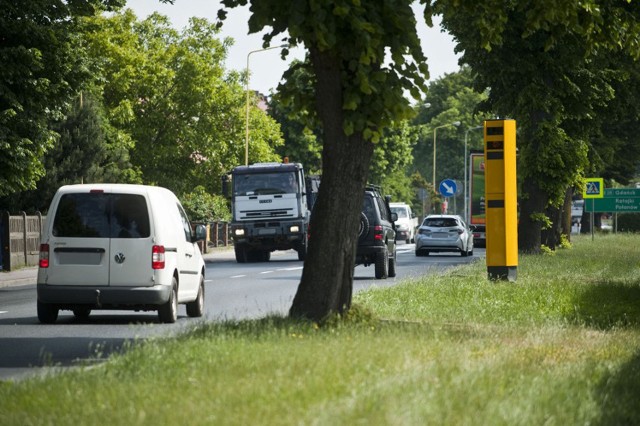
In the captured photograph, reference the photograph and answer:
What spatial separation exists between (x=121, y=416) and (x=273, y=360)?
2730mm

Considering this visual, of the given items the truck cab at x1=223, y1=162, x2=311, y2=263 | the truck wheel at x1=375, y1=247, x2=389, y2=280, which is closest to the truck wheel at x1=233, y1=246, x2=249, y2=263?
the truck cab at x1=223, y1=162, x2=311, y2=263

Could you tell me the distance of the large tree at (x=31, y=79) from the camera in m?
Answer: 30.8

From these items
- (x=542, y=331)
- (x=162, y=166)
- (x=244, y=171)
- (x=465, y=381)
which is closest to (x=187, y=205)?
(x=162, y=166)

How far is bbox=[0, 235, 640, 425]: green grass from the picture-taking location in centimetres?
802

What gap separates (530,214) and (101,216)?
85.5ft

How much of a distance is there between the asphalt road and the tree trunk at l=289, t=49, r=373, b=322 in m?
1.13

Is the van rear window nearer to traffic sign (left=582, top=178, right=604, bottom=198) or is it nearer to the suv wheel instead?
the suv wheel

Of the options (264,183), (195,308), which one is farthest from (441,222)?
(195,308)

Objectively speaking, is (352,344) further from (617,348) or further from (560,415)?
(560,415)

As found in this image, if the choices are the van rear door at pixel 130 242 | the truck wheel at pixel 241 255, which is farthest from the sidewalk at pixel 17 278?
the van rear door at pixel 130 242

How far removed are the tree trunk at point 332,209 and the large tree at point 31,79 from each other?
56.7 ft

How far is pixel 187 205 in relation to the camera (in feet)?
213

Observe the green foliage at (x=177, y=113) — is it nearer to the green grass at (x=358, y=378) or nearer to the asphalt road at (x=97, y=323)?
the asphalt road at (x=97, y=323)

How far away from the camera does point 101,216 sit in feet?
58.4
